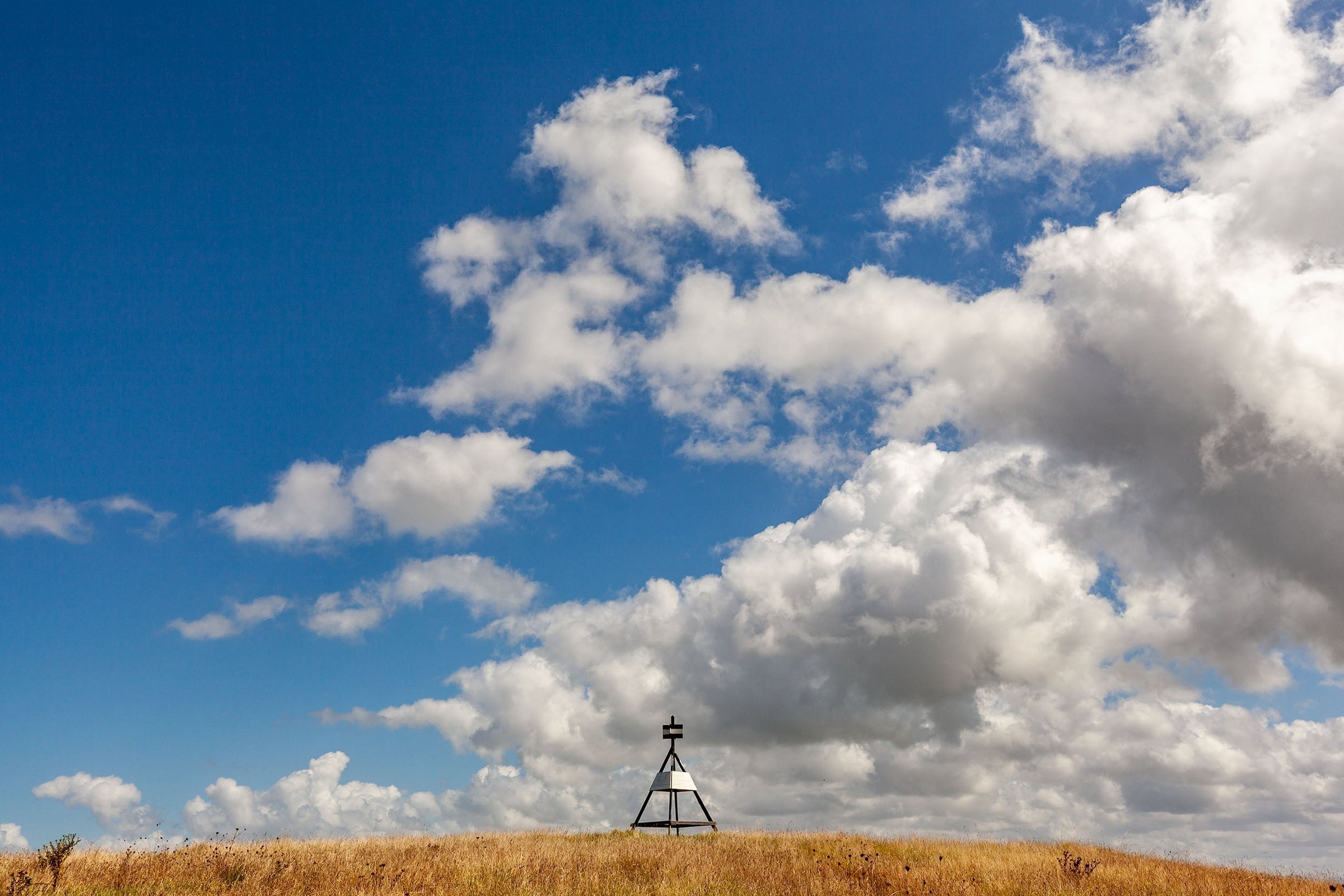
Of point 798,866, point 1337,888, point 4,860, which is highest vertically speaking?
point 4,860

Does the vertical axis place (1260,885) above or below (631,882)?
below

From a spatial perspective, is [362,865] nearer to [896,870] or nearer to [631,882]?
[631,882]

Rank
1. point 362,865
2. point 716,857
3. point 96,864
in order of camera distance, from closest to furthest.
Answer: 1. point 96,864
2. point 362,865
3. point 716,857

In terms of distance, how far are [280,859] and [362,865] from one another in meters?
1.94

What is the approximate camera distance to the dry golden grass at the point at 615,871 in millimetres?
16430

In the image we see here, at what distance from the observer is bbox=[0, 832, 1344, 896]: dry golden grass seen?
1643 cm

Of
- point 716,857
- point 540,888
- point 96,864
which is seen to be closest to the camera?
point 540,888

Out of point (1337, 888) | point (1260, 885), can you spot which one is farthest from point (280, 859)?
point (1337, 888)

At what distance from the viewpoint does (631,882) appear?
17.2 meters

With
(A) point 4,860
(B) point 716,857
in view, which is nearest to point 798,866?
(B) point 716,857

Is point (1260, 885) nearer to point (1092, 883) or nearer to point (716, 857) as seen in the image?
point (1092, 883)

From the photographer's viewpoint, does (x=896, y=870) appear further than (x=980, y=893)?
Yes

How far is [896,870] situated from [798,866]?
2.26 meters

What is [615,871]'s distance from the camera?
18.7 meters
